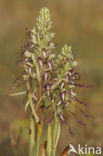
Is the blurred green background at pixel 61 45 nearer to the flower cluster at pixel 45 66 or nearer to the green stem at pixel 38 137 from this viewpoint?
the green stem at pixel 38 137

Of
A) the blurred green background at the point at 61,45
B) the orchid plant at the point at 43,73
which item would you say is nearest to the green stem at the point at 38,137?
the orchid plant at the point at 43,73

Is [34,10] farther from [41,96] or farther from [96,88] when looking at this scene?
[41,96]

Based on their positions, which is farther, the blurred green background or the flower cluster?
the blurred green background

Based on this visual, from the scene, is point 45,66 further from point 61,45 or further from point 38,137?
point 61,45

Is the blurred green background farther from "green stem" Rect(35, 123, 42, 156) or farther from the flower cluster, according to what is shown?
the flower cluster

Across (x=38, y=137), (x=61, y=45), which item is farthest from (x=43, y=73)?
(x=61, y=45)

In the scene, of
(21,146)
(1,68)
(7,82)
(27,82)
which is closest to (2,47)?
(1,68)

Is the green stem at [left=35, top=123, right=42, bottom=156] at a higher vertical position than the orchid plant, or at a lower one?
lower

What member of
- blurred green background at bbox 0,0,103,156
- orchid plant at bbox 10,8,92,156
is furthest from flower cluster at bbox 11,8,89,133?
blurred green background at bbox 0,0,103,156
